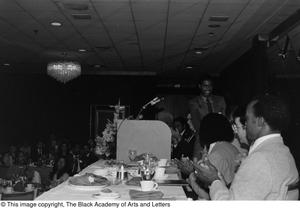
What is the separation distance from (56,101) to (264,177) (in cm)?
966

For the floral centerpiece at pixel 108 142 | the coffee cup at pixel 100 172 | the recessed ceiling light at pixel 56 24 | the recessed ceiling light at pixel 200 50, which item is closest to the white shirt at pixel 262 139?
the coffee cup at pixel 100 172

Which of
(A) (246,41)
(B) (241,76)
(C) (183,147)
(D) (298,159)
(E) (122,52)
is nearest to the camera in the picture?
(C) (183,147)

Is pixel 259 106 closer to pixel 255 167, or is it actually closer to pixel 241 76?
pixel 255 167

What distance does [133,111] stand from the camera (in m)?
10.8

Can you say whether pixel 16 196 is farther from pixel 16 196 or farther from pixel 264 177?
pixel 264 177

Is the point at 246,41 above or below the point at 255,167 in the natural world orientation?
above

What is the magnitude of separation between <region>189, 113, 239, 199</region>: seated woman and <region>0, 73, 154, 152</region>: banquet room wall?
8022mm

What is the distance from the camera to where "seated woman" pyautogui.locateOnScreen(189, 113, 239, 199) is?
252 cm

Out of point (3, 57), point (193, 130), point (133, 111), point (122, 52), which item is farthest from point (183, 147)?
point (133, 111)

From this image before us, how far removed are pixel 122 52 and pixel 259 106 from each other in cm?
624

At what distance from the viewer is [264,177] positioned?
57.1 inches

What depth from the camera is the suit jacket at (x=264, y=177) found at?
4.75 feet

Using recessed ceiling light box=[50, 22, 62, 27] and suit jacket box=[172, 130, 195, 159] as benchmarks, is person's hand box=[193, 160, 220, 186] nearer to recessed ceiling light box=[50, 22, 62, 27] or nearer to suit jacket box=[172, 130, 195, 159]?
suit jacket box=[172, 130, 195, 159]

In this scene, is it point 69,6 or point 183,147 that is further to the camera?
point 69,6
